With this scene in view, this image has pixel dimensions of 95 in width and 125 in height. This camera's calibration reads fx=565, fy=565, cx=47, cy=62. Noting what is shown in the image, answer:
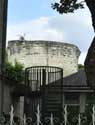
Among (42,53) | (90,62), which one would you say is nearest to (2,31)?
(90,62)

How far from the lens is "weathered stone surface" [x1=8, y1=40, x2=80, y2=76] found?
1519 inches

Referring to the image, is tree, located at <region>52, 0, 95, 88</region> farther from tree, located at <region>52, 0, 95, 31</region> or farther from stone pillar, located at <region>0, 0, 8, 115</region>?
stone pillar, located at <region>0, 0, 8, 115</region>

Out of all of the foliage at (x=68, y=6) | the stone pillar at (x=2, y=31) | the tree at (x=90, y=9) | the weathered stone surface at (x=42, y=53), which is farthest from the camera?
the weathered stone surface at (x=42, y=53)

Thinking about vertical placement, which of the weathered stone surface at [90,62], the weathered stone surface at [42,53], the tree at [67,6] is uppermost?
the tree at [67,6]

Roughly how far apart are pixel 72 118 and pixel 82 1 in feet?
6.82

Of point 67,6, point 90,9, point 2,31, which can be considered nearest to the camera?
point 90,9

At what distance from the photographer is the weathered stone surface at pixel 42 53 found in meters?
38.6

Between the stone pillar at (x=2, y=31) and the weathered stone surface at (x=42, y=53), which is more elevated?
the stone pillar at (x=2, y=31)

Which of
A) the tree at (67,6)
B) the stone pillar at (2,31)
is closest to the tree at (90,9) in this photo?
the tree at (67,6)

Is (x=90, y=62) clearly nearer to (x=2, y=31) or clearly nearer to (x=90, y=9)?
(x=90, y=9)

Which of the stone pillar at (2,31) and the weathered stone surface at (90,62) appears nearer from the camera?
the weathered stone surface at (90,62)

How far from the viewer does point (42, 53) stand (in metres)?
39.5

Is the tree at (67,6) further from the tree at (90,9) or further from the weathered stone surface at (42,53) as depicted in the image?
the weathered stone surface at (42,53)

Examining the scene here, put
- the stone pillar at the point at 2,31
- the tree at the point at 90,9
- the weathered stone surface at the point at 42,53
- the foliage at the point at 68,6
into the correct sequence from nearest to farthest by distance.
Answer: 1. the tree at the point at 90,9
2. the foliage at the point at 68,6
3. the stone pillar at the point at 2,31
4. the weathered stone surface at the point at 42,53
